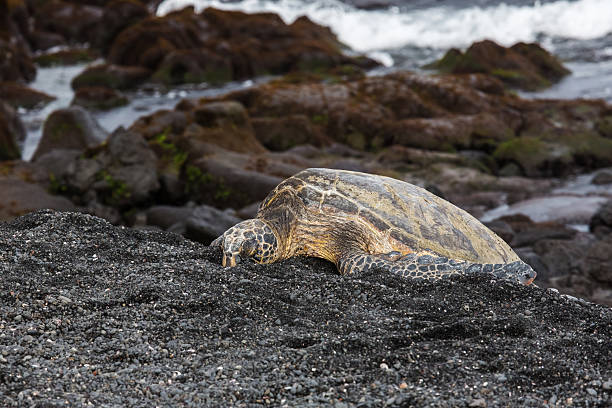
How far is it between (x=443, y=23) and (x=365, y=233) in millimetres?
35492

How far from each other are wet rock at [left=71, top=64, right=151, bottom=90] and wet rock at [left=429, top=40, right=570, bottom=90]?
45.2 feet

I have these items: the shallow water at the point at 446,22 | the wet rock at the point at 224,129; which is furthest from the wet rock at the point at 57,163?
the shallow water at the point at 446,22

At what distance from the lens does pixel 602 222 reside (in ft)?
36.6

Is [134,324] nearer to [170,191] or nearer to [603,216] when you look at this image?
[170,191]

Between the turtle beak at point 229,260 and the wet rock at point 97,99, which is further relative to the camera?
the wet rock at point 97,99

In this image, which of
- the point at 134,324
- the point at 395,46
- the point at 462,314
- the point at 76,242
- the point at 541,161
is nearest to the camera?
the point at 134,324

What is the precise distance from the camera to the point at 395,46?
3572 centimetres

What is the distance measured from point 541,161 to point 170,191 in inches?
378

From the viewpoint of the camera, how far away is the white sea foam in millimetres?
35938

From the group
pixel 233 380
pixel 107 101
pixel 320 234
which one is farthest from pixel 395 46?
pixel 233 380

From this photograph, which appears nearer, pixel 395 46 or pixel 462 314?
pixel 462 314

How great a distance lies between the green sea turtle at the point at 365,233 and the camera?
16.1ft

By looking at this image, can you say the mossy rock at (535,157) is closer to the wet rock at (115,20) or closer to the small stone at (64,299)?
the small stone at (64,299)

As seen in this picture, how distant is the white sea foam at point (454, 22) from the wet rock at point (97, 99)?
17.9 m
